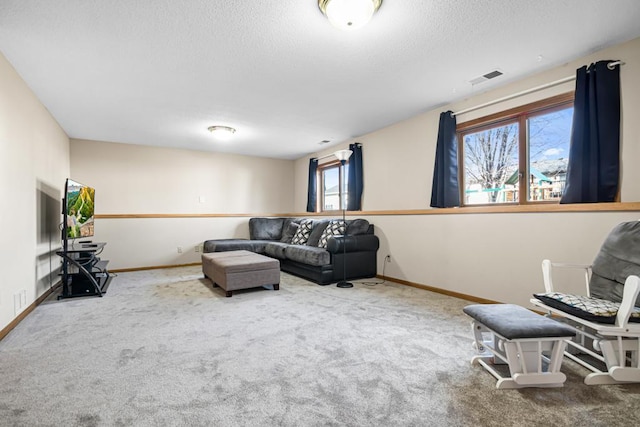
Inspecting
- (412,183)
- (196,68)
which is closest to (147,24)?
(196,68)

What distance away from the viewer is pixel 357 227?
4.62 m

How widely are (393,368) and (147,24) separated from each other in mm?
2775

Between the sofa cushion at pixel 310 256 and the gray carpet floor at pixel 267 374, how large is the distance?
1.13 m

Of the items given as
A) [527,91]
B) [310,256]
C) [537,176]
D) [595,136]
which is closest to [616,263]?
[595,136]

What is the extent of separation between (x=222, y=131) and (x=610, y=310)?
448 centimetres

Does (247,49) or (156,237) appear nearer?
(247,49)

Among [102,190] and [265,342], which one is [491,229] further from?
[102,190]

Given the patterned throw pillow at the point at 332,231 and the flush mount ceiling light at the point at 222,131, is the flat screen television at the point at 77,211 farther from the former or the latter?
the patterned throw pillow at the point at 332,231

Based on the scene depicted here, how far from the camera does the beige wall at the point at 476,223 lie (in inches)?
93.5

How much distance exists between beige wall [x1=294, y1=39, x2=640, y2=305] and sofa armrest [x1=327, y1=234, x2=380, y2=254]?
0.16 meters

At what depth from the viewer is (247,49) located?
8.03 feet

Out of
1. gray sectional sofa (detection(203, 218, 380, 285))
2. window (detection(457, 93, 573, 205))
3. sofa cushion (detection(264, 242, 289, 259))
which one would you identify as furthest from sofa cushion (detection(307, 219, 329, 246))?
window (detection(457, 93, 573, 205))

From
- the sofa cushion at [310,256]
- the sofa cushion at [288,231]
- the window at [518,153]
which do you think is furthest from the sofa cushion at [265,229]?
the window at [518,153]

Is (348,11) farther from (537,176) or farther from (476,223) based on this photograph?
(476,223)
